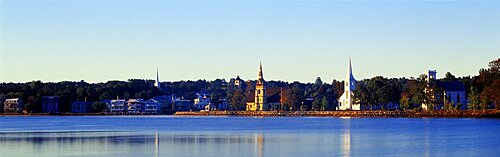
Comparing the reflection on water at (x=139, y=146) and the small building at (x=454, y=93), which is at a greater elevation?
the small building at (x=454, y=93)

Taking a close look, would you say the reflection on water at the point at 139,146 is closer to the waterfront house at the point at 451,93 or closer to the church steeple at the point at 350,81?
the waterfront house at the point at 451,93

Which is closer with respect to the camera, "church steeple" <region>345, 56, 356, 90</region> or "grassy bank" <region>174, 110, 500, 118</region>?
"grassy bank" <region>174, 110, 500, 118</region>

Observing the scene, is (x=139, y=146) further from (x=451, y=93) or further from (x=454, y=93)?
(x=454, y=93)

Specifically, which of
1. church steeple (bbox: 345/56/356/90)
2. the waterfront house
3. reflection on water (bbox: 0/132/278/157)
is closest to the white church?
church steeple (bbox: 345/56/356/90)

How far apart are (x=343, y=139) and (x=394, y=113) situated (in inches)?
3394

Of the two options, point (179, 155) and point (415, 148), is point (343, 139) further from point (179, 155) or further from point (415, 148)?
point (179, 155)

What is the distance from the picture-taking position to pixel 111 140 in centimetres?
6391

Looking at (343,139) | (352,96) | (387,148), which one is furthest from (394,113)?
(387,148)

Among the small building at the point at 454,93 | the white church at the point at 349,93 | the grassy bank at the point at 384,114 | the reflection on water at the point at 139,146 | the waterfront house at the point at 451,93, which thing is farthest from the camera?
the white church at the point at 349,93

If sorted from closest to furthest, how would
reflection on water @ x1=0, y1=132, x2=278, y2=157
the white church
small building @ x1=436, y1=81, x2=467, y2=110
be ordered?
reflection on water @ x1=0, y1=132, x2=278, y2=157 → small building @ x1=436, y1=81, x2=467, y2=110 → the white church

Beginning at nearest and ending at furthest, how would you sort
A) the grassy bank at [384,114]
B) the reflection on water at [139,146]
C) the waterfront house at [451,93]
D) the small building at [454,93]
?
the reflection on water at [139,146] → the grassy bank at [384,114] → the waterfront house at [451,93] → the small building at [454,93]

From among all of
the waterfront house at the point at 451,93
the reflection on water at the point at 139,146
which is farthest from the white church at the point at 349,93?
the reflection on water at the point at 139,146

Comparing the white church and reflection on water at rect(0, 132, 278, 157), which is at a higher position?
the white church

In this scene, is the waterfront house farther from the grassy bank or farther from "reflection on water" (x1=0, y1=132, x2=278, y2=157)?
"reflection on water" (x1=0, y1=132, x2=278, y2=157)
